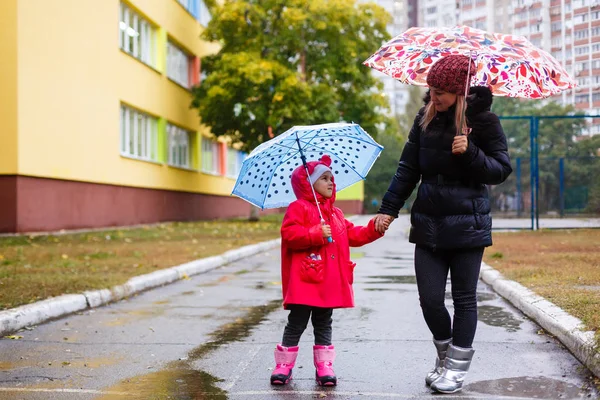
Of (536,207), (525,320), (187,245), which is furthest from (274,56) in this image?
(525,320)

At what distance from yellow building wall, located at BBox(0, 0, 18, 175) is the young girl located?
47.4ft

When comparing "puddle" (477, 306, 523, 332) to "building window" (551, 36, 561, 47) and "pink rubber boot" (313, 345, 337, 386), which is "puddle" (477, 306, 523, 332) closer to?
"pink rubber boot" (313, 345, 337, 386)

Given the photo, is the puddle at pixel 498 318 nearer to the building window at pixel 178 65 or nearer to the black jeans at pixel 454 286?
the black jeans at pixel 454 286

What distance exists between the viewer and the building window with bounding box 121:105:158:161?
25.6 metres

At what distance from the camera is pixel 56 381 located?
196 inches

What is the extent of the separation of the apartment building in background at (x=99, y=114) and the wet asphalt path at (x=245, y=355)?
34.9 feet

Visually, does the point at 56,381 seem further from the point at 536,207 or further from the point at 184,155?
the point at 184,155

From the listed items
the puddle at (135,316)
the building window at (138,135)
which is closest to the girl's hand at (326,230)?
the puddle at (135,316)

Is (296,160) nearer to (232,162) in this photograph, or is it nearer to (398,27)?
(232,162)

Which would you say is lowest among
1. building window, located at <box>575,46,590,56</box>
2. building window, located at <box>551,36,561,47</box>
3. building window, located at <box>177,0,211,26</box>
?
building window, located at <box>575,46,590,56</box>

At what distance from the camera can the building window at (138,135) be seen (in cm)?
2556

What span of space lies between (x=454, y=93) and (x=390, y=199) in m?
0.70

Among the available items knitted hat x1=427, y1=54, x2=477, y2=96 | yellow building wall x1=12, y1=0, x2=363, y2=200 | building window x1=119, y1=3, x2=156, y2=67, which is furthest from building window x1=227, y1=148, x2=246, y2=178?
knitted hat x1=427, y1=54, x2=477, y2=96

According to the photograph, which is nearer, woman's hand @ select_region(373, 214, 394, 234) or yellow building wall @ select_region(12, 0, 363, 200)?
woman's hand @ select_region(373, 214, 394, 234)
